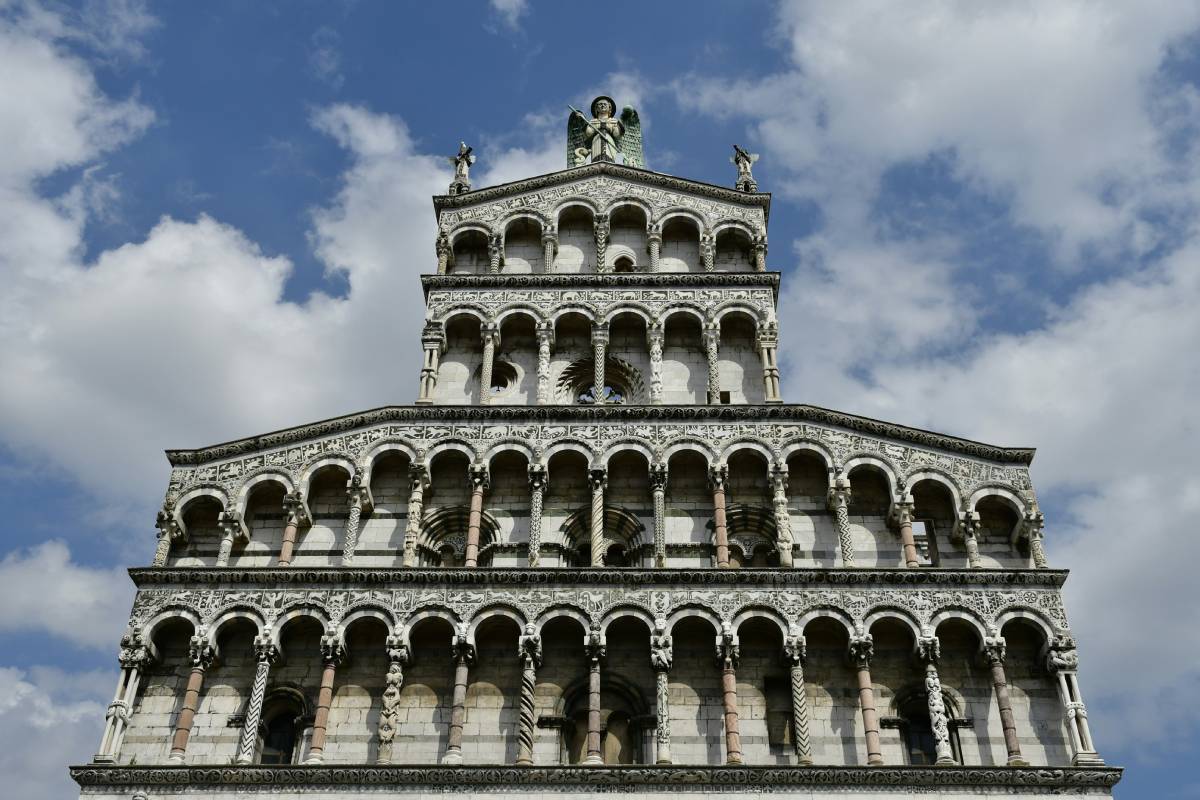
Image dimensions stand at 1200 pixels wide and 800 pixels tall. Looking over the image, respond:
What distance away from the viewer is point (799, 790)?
18266mm

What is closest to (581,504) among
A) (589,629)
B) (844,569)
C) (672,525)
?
(672,525)

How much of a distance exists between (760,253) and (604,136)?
17.8ft

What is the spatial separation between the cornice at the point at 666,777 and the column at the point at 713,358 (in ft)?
24.1

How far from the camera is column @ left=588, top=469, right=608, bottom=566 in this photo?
21.1 metres

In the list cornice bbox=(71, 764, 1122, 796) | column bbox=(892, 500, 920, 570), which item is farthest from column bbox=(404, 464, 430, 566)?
column bbox=(892, 500, 920, 570)

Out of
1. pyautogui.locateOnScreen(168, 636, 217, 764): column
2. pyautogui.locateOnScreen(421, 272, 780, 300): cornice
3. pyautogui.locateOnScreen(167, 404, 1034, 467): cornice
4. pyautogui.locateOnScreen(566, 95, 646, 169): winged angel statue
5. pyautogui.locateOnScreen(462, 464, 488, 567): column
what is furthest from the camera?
pyautogui.locateOnScreen(566, 95, 646, 169): winged angel statue

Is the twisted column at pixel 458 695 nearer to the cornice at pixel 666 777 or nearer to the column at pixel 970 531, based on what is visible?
the cornice at pixel 666 777

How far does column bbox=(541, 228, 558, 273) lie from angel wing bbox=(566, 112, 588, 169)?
137 inches

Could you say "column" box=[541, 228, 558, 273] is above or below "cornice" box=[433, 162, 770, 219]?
below

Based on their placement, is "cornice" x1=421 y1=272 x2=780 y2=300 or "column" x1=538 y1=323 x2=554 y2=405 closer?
"column" x1=538 y1=323 x2=554 y2=405

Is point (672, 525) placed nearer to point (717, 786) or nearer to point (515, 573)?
point (515, 573)

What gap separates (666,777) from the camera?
1833cm

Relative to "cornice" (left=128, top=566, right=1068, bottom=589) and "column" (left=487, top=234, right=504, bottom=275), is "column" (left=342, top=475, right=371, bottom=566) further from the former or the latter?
"column" (left=487, top=234, right=504, bottom=275)

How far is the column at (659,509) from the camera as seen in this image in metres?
21.2
